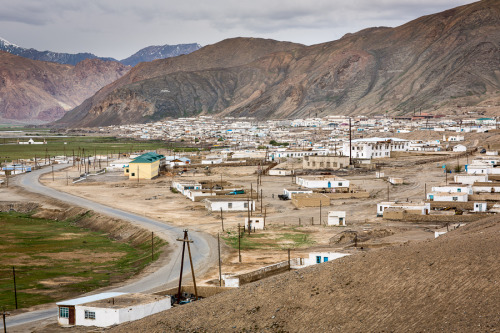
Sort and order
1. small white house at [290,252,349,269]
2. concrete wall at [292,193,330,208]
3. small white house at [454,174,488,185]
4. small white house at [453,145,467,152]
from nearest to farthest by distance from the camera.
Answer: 1. small white house at [290,252,349,269]
2. concrete wall at [292,193,330,208]
3. small white house at [454,174,488,185]
4. small white house at [453,145,467,152]

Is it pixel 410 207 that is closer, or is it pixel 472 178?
pixel 410 207

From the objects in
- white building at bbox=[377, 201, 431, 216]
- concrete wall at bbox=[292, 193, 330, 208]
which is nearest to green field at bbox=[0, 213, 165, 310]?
concrete wall at bbox=[292, 193, 330, 208]

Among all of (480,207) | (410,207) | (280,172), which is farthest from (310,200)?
(280,172)

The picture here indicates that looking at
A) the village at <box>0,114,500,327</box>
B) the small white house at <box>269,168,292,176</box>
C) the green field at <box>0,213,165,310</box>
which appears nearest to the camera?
the green field at <box>0,213,165,310</box>

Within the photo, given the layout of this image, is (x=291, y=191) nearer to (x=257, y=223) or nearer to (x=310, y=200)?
(x=310, y=200)

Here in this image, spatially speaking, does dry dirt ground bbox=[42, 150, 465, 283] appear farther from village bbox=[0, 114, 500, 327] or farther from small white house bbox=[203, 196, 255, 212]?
small white house bbox=[203, 196, 255, 212]

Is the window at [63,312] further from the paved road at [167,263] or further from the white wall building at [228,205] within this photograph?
the white wall building at [228,205]

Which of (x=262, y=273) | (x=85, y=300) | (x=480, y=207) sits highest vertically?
(x=85, y=300)
